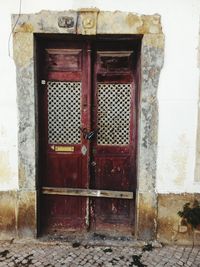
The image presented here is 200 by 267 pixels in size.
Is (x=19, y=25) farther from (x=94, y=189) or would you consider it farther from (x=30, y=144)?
(x=94, y=189)

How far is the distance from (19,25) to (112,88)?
1449 mm

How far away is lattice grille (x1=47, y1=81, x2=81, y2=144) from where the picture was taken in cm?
507

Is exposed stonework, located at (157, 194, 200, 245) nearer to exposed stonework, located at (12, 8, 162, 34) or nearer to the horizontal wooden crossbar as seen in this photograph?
the horizontal wooden crossbar

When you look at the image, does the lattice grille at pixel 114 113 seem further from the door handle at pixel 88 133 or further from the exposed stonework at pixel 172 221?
the exposed stonework at pixel 172 221

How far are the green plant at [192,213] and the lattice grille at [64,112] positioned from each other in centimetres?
170

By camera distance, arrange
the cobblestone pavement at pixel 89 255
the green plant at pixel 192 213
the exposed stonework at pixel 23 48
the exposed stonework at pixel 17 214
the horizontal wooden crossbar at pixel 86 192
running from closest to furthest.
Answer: the cobblestone pavement at pixel 89 255 < the exposed stonework at pixel 23 48 < the green plant at pixel 192 213 < the exposed stonework at pixel 17 214 < the horizontal wooden crossbar at pixel 86 192

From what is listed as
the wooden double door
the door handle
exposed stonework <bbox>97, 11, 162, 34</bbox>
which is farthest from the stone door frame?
the door handle

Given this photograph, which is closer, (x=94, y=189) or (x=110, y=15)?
(x=110, y=15)

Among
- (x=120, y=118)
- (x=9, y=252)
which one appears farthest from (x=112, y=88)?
(x=9, y=252)

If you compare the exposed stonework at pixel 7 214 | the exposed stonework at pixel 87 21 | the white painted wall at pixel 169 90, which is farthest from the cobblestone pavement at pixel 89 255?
the exposed stonework at pixel 87 21

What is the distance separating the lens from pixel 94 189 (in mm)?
5250

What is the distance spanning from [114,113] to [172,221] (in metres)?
1.65

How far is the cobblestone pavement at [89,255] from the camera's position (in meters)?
4.57

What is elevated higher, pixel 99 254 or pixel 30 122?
pixel 30 122
